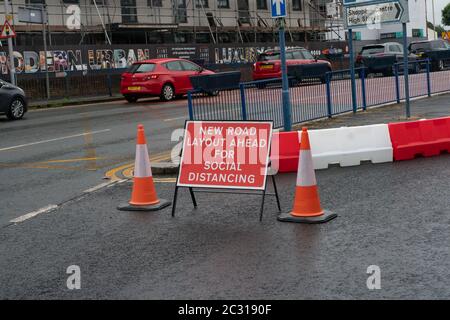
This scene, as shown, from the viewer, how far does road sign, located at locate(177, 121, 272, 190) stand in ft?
24.2

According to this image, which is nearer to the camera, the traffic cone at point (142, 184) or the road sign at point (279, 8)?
the traffic cone at point (142, 184)

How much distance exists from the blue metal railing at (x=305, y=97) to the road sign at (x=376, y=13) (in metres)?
1.18

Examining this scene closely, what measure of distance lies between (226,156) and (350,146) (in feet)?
10.6

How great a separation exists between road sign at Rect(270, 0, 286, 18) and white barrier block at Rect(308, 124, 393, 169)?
2157 mm

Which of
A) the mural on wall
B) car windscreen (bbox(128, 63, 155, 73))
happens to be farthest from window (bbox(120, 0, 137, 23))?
car windscreen (bbox(128, 63, 155, 73))

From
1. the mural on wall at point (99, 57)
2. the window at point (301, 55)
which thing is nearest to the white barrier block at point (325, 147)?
the mural on wall at point (99, 57)

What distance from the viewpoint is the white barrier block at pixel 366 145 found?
1016cm

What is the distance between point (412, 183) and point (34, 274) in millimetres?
4783

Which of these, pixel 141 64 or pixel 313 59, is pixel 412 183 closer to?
pixel 141 64

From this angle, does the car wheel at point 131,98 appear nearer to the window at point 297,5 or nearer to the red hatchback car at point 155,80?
the red hatchback car at point 155,80

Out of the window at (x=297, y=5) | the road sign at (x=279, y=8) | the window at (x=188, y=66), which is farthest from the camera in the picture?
the window at (x=297, y=5)

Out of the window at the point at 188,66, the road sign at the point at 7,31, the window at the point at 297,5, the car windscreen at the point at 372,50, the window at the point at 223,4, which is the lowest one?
the window at the point at 188,66

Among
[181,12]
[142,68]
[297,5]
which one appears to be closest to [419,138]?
[142,68]

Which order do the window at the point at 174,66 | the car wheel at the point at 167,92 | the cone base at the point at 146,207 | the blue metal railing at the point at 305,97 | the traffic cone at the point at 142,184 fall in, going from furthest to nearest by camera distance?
the window at the point at 174,66 → the car wheel at the point at 167,92 → the blue metal railing at the point at 305,97 → the traffic cone at the point at 142,184 → the cone base at the point at 146,207
